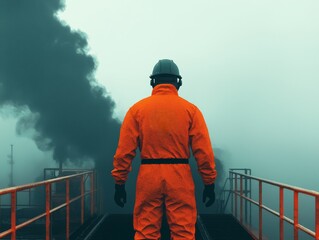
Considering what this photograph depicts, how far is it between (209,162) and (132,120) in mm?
746

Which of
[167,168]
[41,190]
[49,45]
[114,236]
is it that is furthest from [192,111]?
[49,45]

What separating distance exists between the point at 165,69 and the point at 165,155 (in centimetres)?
78

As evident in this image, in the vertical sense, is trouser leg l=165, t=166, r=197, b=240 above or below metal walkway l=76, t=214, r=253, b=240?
above

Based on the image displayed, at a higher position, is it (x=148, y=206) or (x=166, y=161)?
(x=166, y=161)

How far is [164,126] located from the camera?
409 cm

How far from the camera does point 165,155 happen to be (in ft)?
13.4

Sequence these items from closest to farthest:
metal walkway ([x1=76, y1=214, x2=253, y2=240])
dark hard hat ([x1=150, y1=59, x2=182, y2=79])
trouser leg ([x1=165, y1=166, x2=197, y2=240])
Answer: trouser leg ([x1=165, y1=166, x2=197, y2=240]) < dark hard hat ([x1=150, y1=59, x2=182, y2=79]) < metal walkway ([x1=76, y1=214, x2=253, y2=240])

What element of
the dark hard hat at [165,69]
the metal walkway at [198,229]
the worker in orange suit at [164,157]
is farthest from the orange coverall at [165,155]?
the metal walkway at [198,229]

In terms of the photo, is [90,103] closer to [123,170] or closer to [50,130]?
[50,130]

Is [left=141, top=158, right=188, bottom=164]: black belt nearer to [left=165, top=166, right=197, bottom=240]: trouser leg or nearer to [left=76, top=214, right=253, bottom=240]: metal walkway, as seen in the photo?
[left=165, top=166, right=197, bottom=240]: trouser leg

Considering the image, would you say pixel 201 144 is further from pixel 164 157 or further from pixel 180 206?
pixel 180 206

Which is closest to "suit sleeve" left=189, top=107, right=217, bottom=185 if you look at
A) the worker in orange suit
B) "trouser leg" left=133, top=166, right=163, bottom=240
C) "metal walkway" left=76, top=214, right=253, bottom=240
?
the worker in orange suit

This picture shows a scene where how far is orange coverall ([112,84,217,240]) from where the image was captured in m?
4.05

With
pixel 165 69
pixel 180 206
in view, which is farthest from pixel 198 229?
pixel 165 69
